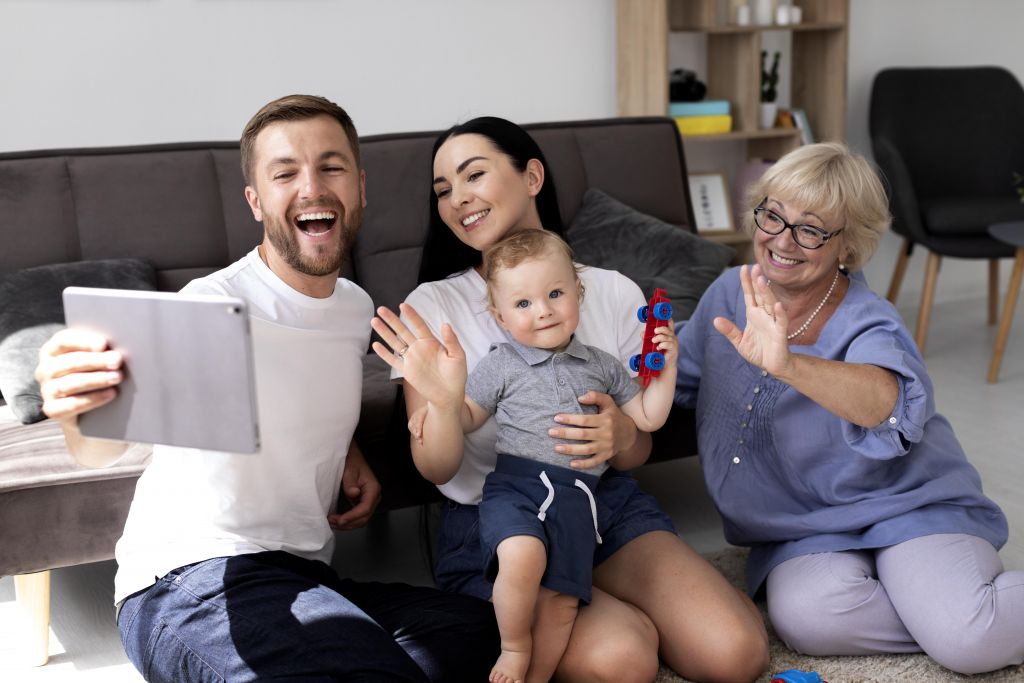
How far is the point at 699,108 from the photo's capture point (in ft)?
14.1

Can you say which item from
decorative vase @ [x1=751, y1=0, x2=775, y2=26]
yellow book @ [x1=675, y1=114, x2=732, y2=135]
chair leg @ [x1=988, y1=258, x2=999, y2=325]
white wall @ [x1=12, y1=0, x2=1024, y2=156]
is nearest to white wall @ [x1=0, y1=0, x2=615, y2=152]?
white wall @ [x1=12, y1=0, x2=1024, y2=156]

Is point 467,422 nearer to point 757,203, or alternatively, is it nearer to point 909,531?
Result: point 757,203

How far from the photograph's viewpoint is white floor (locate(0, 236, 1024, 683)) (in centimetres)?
215

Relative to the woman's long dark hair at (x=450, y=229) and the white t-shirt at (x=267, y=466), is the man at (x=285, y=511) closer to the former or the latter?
the white t-shirt at (x=267, y=466)

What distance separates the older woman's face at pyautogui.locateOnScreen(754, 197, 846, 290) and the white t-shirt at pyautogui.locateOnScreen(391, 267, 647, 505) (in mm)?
269

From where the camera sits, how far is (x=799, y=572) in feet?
6.59

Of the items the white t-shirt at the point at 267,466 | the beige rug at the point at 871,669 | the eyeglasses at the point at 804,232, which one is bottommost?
the beige rug at the point at 871,669

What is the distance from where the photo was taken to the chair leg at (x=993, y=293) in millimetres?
4570

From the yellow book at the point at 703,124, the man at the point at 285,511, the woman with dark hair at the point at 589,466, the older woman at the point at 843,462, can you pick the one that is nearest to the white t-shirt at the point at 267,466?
the man at the point at 285,511

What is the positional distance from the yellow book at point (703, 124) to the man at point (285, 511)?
2667mm

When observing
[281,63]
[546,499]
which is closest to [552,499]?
[546,499]

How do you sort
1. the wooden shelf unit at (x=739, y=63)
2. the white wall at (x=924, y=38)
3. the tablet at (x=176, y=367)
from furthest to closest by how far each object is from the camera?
the white wall at (x=924, y=38)
the wooden shelf unit at (x=739, y=63)
the tablet at (x=176, y=367)

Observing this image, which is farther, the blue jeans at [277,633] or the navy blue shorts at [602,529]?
the navy blue shorts at [602,529]

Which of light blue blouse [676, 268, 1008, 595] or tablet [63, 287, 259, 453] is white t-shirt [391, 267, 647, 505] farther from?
tablet [63, 287, 259, 453]
